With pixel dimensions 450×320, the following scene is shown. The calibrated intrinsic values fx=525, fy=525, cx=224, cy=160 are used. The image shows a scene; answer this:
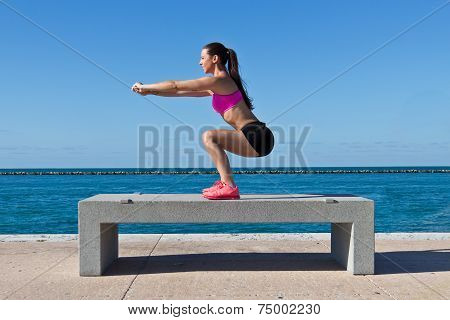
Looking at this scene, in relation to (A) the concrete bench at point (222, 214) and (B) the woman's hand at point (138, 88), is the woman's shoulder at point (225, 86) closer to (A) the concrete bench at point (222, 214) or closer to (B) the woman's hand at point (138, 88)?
(B) the woman's hand at point (138, 88)

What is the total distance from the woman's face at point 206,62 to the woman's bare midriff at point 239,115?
523mm

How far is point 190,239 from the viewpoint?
780cm

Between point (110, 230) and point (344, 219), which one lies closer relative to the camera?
point (344, 219)

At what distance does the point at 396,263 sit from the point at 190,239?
3065 millimetres

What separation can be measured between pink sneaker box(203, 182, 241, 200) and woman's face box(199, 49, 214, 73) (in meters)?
1.33

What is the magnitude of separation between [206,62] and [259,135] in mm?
1033

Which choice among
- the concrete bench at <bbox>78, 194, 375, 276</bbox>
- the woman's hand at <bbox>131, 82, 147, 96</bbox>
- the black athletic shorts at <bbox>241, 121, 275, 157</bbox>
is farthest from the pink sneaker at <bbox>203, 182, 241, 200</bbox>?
the woman's hand at <bbox>131, 82, 147, 96</bbox>

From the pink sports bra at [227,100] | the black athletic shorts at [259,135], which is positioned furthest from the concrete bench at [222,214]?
the pink sports bra at [227,100]

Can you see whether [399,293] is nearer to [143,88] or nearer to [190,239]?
[143,88]

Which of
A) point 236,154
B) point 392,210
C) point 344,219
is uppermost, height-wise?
point 236,154

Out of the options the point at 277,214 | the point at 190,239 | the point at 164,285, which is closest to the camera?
the point at 164,285

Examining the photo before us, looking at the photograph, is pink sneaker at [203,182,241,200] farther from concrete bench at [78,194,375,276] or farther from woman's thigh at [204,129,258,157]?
woman's thigh at [204,129,258,157]

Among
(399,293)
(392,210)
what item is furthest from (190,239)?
(392,210)

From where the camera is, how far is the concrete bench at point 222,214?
5238mm
